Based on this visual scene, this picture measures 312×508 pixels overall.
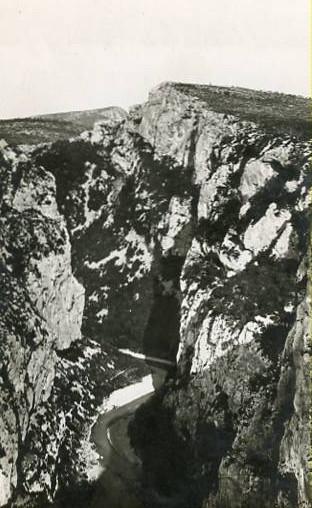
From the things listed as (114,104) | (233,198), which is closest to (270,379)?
(233,198)

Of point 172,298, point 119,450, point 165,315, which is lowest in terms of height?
point 119,450

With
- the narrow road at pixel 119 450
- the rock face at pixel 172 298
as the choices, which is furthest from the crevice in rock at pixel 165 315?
the narrow road at pixel 119 450

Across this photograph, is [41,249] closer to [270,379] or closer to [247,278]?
[247,278]

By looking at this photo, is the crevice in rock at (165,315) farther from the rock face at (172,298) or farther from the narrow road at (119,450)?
the narrow road at (119,450)

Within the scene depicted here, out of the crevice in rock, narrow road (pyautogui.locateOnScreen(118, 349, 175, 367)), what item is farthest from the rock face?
narrow road (pyautogui.locateOnScreen(118, 349, 175, 367))

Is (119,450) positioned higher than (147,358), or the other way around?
(147,358)

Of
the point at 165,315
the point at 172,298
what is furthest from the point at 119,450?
the point at 172,298

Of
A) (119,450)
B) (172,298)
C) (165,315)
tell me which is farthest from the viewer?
(165,315)

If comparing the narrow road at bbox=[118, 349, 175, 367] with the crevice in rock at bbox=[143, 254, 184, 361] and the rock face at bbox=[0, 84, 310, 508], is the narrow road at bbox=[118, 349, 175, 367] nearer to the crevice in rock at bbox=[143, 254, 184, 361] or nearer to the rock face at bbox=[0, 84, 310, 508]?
the crevice in rock at bbox=[143, 254, 184, 361]

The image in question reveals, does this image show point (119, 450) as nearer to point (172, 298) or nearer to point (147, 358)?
point (147, 358)
